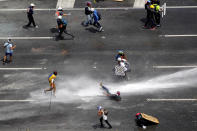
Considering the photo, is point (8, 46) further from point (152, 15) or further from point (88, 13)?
point (152, 15)

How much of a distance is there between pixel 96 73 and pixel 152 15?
25.7ft

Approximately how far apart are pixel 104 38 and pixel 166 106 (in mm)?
9402

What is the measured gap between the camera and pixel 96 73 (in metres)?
28.3

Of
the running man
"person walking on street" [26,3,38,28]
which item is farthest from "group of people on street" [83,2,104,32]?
the running man

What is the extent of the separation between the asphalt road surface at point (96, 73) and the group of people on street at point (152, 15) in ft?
2.02

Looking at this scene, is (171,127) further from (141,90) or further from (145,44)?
(145,44)

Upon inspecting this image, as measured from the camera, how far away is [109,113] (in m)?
24.6

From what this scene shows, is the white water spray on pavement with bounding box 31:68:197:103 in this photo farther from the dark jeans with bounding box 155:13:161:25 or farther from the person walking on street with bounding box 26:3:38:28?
the person walking on street with bounding box 26:3:38:28

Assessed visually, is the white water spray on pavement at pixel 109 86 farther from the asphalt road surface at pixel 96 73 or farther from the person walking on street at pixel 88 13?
the person walking on street at pixel 88 13

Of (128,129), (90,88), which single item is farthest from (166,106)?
(90,88)

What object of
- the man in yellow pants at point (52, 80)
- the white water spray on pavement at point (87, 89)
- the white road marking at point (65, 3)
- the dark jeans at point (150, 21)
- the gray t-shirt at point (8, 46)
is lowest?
the white water spray on pavement at point (87, 89)

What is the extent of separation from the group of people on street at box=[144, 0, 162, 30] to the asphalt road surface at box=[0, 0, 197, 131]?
614 millimetres

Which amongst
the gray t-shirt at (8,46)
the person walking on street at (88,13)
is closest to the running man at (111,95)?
the gray t-shirt at (8,46)

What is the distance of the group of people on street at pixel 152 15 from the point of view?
3269cm
